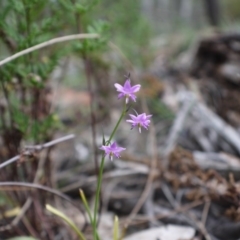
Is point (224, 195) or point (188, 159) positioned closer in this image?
point (224, 195)

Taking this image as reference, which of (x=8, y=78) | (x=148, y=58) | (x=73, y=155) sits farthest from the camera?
(x=148, y=58)

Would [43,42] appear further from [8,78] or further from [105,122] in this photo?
[105,122]

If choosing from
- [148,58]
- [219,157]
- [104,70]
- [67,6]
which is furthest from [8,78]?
[148,58]

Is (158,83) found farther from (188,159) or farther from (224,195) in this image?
(224,195)

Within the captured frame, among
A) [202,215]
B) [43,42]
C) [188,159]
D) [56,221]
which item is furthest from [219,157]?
[43,42]

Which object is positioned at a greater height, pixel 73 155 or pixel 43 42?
pixel 43 42

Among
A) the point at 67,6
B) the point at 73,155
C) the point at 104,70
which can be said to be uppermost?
the point at 67,6

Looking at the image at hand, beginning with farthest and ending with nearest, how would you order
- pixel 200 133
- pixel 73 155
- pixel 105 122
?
1. pixel 105 122
2. pixel 73 155
3. pixel 200 133
